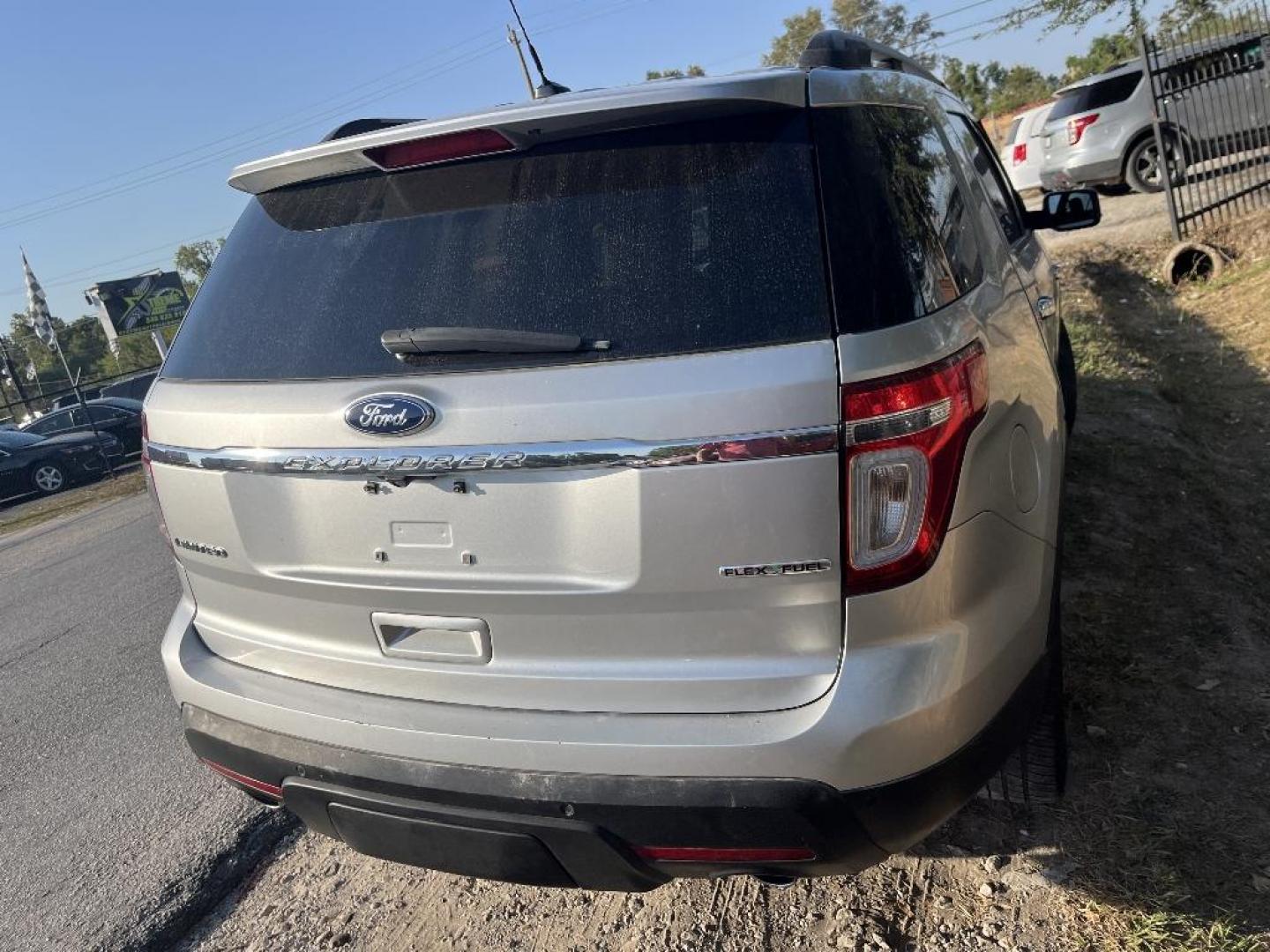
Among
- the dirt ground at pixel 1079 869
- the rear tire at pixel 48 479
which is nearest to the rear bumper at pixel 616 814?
the dirt ground at pixel 1079 869

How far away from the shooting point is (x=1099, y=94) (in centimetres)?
1253

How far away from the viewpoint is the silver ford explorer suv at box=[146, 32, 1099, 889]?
1.66m

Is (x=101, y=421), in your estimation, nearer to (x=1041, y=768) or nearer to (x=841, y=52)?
(x=841, y=52)

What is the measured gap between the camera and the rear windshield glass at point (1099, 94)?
12.2m

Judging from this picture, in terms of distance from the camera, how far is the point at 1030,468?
2.04 metres

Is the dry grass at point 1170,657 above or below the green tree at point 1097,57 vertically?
below

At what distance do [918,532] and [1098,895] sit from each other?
118 cm

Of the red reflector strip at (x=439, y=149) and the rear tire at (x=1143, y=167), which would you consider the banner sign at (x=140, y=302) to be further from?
the red reflector strip at (x=439, y=149)

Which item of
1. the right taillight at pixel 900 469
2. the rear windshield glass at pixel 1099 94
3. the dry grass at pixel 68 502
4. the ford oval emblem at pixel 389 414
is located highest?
the rear windshield glass at pixel 1099 94

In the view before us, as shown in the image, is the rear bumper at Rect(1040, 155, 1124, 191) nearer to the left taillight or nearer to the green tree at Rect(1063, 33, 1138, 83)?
the left taillight

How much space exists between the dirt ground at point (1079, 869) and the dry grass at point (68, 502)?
9869 mm

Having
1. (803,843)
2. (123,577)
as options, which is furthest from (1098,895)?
(123,577)

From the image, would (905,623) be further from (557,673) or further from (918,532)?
(557,673)

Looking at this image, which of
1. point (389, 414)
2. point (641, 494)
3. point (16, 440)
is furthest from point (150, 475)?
point (16, 440)
